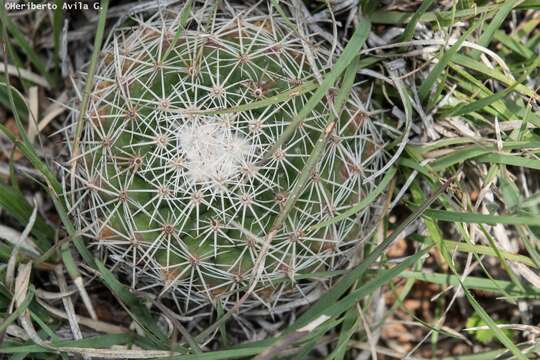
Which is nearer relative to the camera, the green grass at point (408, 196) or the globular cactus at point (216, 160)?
the globular cactus at point (216, 160)

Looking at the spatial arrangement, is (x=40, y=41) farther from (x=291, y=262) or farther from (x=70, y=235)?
(x=291, y=262)

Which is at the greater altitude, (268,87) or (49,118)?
(268,87)

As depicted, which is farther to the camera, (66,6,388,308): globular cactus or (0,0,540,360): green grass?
(0,0,540,360): green grass

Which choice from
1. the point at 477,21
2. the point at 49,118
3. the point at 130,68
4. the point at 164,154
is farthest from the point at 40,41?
the point at 477,21

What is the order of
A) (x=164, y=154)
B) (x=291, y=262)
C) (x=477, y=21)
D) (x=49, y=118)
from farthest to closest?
(x=49, y=118), (x=477, y=21), (x=291, y=262), (x=164, y=154)
